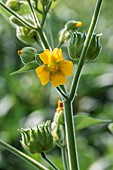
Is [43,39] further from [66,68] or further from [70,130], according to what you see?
[70,130]

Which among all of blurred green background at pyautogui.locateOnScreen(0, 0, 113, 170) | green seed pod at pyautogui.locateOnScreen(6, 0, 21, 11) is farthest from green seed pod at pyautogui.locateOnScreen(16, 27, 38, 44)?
blurred green background at pyautogui.locateOnScreen(0, 0, 113, 170)

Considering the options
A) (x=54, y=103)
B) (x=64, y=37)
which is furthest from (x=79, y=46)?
(x=54, y=103)

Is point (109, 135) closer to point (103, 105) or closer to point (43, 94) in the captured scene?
point (103, 105)

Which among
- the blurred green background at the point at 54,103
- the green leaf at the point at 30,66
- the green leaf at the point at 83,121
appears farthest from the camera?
the blurred green background at the point at 54,103

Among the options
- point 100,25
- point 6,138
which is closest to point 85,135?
point 6,138

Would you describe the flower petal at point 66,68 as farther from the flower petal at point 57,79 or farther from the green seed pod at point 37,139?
the green seed pod at point 37,139

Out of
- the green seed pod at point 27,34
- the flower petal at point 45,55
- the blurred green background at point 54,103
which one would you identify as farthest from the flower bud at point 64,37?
the blurred green background at point 54,103
